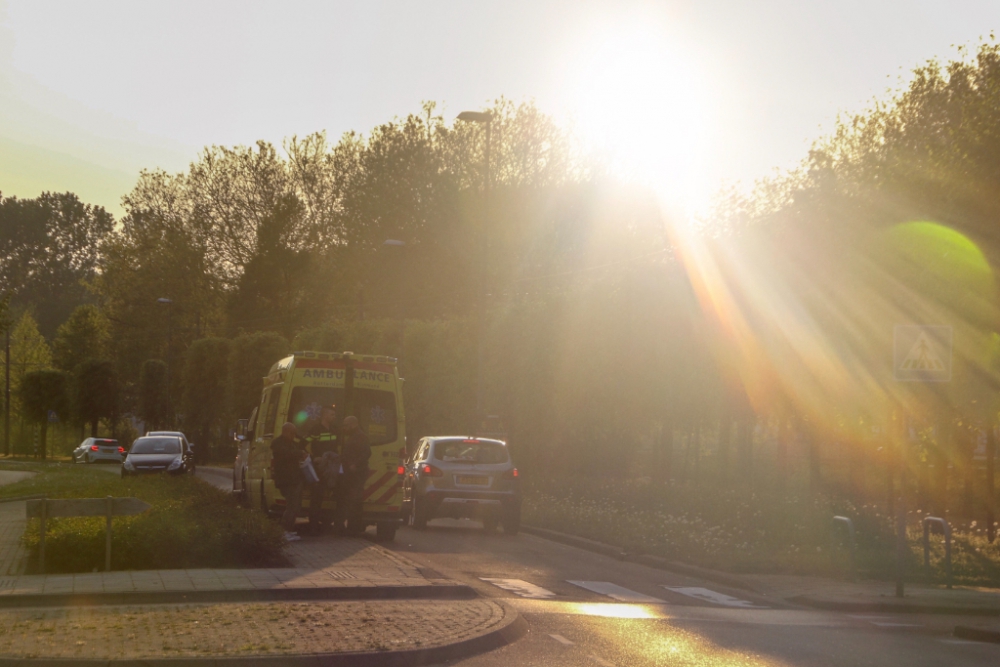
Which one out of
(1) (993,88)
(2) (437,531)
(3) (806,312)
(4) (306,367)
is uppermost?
(1) (993,88)

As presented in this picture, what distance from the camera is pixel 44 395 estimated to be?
258 ft

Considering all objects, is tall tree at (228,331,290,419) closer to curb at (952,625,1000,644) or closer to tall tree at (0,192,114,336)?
curb at (952,625,1000,644)

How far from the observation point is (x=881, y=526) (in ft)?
66.8

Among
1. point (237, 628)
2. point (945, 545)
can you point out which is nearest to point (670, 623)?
point (237, 628)

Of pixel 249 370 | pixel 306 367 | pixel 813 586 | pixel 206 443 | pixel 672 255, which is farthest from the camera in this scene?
pixel 206 443

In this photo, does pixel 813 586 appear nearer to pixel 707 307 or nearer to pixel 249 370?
pixel 707 307

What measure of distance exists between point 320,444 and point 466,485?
4.07 meters

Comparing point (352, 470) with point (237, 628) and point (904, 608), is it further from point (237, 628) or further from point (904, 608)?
point (237, 628)

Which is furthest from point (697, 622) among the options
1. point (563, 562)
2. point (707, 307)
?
point (707, 307)

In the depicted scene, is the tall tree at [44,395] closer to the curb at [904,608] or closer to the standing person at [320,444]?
the standing person at [320,444]

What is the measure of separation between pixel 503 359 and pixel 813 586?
2339 centimetres

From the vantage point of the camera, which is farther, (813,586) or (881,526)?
(881,526)

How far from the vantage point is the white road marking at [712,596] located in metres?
13.2

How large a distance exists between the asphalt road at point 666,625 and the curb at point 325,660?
149 mm
